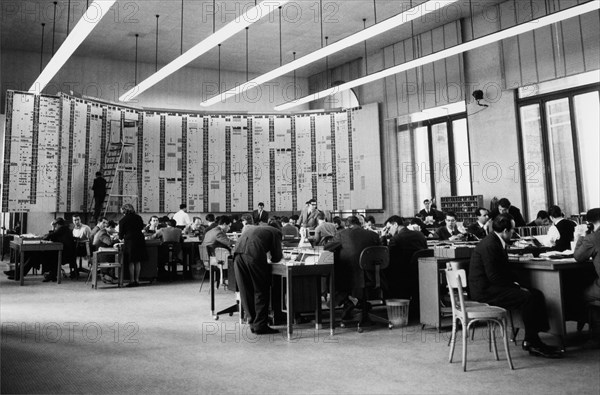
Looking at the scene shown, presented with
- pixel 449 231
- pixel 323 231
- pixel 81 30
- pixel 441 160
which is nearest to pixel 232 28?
pixel 81 30

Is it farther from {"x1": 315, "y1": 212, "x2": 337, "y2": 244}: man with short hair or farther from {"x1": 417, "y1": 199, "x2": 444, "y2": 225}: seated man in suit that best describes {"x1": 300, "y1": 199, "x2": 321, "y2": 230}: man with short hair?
{"x1": 417, "y1": 199, "x2": 444, "y2": 225}: seated man in suit

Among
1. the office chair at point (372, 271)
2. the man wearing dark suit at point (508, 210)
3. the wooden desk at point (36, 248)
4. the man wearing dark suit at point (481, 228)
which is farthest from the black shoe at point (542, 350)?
the wooden desk at point (36, 248)

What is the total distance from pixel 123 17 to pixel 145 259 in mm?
5559

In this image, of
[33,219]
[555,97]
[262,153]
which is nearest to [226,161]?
[262,153]

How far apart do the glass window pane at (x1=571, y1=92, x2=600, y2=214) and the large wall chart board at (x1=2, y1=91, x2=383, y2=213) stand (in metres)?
4.95

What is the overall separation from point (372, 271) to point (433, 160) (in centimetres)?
802

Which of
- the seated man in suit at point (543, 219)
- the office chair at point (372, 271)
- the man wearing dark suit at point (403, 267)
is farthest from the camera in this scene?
the seated man in suit at point (543, 219)

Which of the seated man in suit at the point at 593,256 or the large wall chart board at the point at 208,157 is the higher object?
the large wall chart board at the point at 208,157

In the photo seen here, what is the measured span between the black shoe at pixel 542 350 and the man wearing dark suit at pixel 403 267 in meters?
1.76

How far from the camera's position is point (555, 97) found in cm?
1017

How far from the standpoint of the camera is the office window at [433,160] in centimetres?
1204

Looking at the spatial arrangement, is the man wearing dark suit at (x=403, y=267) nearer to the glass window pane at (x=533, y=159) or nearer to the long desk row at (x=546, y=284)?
the long desk row at (x=546, y=284)

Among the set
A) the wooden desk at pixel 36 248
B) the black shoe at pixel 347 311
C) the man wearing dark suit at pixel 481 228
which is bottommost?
the black shoe at pixel 347 311

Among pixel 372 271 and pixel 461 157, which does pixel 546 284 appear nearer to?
pixel 372 271
